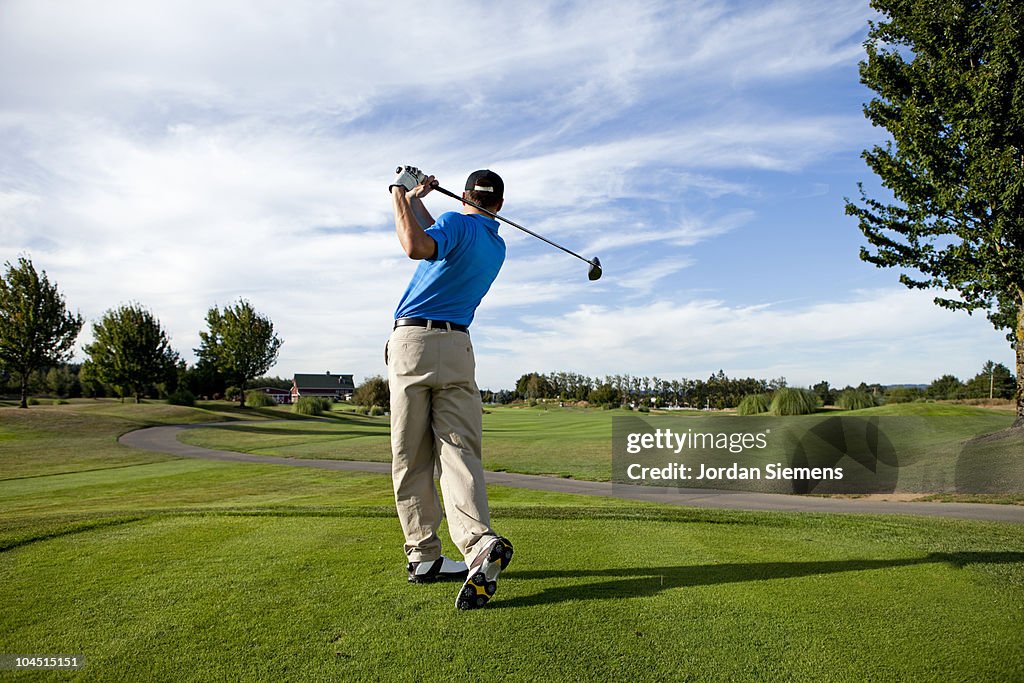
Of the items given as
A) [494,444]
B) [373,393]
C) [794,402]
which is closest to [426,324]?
[494,444]

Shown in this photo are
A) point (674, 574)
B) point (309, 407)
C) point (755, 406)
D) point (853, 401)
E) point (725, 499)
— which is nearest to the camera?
point (674, 574)

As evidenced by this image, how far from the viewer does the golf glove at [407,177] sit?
3.81 m

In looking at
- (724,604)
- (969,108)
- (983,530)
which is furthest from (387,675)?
(969,108)

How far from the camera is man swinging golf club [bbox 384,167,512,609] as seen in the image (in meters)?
3.74

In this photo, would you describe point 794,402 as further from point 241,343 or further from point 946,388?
point 241,343

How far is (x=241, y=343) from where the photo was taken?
5522 centimetres

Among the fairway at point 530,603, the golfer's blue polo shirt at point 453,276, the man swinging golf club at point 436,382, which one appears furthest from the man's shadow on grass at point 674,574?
the golfer's blue polo shirt at point 453,276

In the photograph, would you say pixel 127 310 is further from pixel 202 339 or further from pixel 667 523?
pixel 667 523

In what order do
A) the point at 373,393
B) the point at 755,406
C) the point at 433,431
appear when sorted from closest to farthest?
the point at 433,431
the point at 755,406
the point at 373,393

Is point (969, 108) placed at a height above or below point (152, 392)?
above

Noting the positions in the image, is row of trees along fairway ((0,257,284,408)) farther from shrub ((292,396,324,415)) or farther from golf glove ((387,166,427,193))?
golf glove ((387,166,427,193))

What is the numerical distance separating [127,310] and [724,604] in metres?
55.3

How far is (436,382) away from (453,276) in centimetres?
62

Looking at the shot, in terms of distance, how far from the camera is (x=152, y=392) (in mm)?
61219
